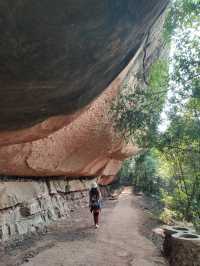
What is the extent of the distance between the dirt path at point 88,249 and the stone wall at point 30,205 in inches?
21.4

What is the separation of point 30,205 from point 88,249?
112 inches

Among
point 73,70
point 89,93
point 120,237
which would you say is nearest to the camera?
point 73,70

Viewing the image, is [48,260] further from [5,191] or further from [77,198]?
[77,198]

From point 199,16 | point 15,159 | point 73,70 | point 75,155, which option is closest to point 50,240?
point 15,159

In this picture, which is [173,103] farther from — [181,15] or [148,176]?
[148,176]

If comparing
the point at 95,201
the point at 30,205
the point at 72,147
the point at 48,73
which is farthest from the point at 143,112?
the point at 48,73

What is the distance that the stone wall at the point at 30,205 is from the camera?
28.6 ft

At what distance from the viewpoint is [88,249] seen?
26.1 feet

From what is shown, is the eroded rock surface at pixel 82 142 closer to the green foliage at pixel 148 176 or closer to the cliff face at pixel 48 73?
the cliff face at pixel 48 73

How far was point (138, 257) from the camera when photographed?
7.59 m

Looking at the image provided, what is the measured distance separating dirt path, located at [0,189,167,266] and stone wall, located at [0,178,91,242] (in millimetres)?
543

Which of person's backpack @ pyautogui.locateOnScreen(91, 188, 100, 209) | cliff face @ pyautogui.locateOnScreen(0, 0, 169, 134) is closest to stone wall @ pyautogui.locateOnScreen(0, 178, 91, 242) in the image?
person's backpack @ pyautogui.locateOnScreen(91, 188, 100, 209)

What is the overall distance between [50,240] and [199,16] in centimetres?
721

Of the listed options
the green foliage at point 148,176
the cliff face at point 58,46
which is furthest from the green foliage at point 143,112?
the green foliage at point 148,176
